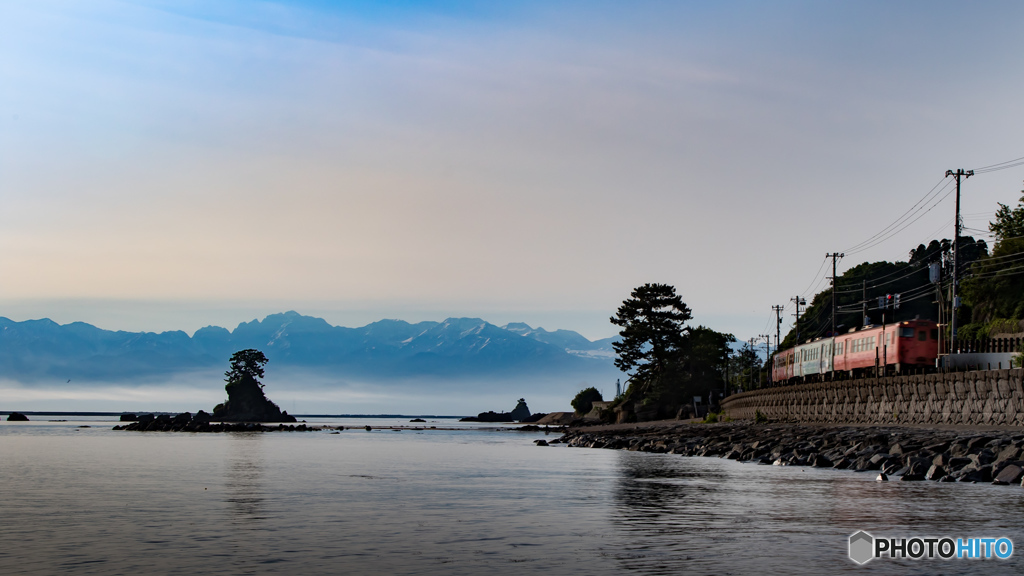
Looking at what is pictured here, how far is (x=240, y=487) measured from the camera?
2628cm

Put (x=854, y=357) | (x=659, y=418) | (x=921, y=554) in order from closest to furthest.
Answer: (x=921, y=554) → (x=854, y=357) → (x=659, y=418)

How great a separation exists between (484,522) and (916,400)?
36.9m

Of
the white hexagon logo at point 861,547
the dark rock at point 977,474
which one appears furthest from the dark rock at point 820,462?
the white hexagon logo at point 861,547

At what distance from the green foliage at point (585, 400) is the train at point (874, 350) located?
86766mm

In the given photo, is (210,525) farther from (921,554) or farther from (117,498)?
(921,554)

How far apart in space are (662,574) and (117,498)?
1655 cm

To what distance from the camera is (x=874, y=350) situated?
6712 centimetres

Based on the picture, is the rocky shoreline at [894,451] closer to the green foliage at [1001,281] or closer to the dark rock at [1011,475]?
the dark rock at [1011,475]

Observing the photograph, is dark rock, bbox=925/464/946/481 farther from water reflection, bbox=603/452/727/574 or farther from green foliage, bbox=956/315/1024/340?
green foliage, bbox=956/315/1024/340

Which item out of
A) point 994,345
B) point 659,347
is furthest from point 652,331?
point 994,345

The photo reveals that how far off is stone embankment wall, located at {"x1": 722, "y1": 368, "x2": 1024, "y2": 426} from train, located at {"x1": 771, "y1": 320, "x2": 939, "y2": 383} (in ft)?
15.8

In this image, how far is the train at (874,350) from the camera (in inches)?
2490

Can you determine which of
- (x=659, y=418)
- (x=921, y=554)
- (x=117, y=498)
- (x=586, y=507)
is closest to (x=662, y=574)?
(x=921, y=554)

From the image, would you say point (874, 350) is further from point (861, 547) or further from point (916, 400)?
point (861, 547)
